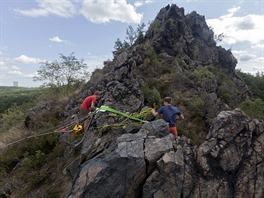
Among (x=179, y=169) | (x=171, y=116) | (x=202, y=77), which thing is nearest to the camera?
(x=179, y=169)

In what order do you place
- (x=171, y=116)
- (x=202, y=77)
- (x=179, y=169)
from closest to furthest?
(x=179, y=169)
(x=171, y=116)
(x=202, y=77)

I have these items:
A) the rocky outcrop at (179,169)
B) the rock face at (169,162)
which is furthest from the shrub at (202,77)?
the rocky outcrop at (179,169)

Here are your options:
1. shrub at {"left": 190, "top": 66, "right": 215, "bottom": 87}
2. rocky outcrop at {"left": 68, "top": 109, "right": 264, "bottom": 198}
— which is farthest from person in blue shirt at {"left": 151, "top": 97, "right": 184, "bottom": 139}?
shrub at {"left": 190, "top": 66, "right": 215, "bottom": 87}

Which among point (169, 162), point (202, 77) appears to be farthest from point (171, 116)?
point (202, 77)

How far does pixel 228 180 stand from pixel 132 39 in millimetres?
22858

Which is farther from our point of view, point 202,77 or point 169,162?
point 202,77

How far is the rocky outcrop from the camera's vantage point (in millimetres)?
5984

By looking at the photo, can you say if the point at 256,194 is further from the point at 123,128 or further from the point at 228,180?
the point at 123,128

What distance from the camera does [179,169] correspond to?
6109mm

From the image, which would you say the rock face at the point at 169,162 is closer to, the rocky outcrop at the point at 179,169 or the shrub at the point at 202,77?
the rocky outcrop at the point at 179,169

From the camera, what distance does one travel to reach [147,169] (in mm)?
6211

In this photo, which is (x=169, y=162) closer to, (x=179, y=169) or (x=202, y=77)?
(x=179, y=169)

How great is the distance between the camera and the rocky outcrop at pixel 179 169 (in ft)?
19.6

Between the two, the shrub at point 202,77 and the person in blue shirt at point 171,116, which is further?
the shrub at point 202,77
